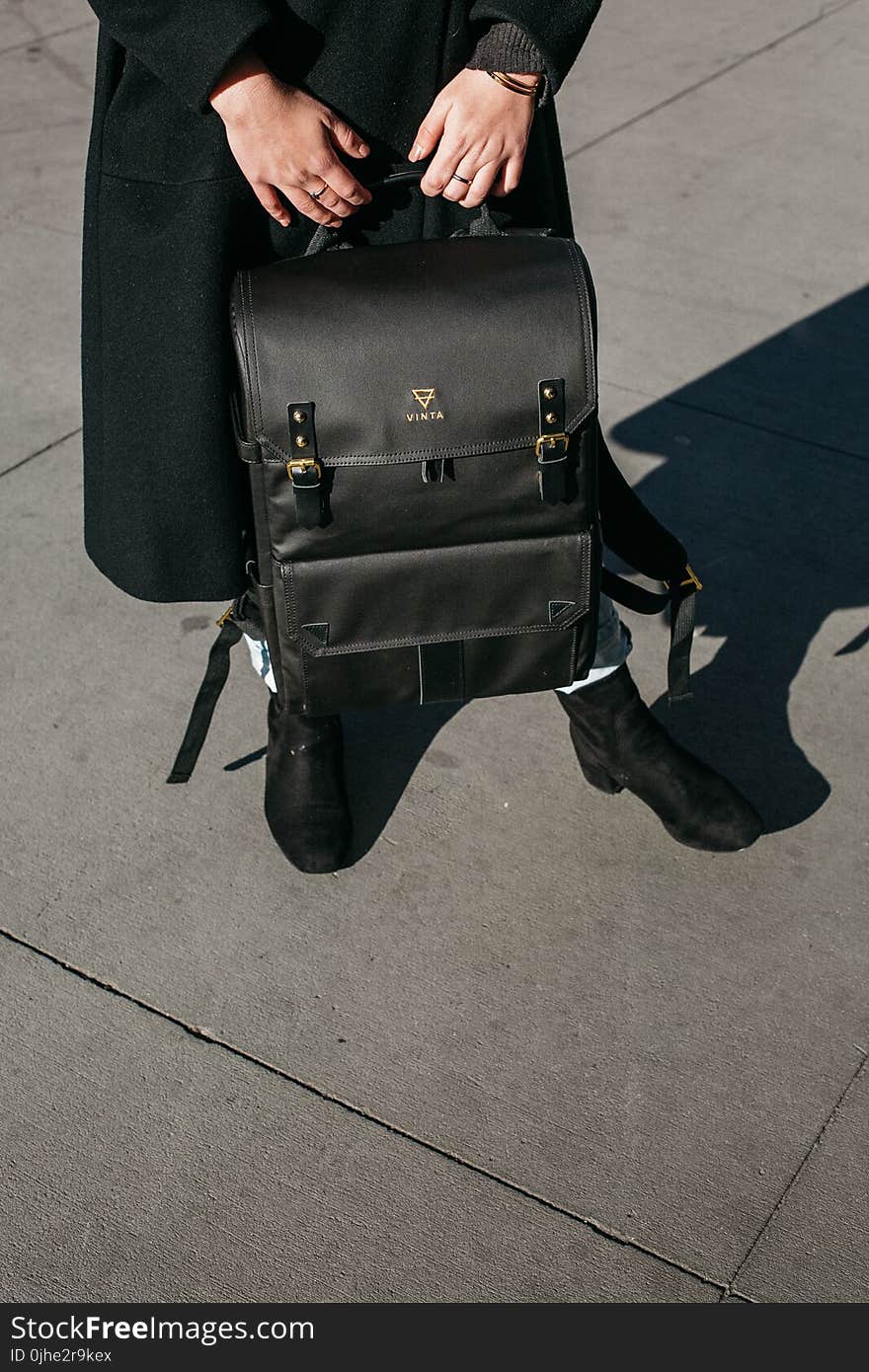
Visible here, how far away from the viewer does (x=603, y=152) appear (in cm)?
535

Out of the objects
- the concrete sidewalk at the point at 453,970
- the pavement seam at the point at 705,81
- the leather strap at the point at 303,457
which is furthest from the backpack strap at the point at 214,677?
the pavement seam at the point at 705,81

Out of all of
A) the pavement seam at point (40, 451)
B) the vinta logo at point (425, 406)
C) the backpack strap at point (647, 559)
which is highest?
the vinta logo at point (425, 406)

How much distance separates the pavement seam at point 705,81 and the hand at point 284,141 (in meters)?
3.55

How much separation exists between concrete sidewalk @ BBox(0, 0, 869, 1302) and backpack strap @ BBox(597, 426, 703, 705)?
0.34 metres

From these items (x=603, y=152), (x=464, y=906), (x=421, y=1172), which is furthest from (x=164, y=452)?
(x=603, y=152)

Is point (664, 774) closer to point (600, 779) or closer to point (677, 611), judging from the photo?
point (600, 779)

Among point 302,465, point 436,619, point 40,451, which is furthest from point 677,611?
point 40,451

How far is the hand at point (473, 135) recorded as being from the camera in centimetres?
192

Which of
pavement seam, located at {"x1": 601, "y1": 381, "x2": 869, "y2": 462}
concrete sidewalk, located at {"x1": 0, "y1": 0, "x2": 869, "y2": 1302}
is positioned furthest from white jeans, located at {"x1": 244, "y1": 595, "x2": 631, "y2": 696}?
pavement seam, located at {"x1": 601, "y1": 381, "x2": 869, "y2": 462}

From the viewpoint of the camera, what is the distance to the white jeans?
2375mm

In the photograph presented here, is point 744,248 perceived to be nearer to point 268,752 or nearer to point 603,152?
point 603,152

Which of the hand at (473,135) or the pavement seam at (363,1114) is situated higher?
the hand at (473,135)

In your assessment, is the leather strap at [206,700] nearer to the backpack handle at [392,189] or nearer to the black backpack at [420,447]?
the black backpack at [420,447]

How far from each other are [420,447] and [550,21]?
0.57 m
